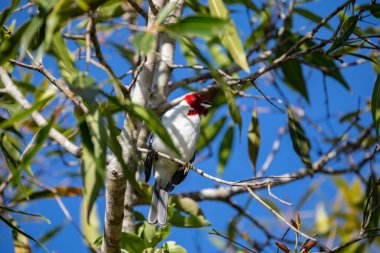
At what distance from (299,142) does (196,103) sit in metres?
0.81

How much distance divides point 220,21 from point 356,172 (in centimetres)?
271

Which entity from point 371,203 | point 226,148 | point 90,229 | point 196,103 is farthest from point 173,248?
point 226,148

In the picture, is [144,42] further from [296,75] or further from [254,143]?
[296,75]

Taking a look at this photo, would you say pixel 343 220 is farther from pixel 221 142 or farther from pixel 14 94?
pixel 14 94

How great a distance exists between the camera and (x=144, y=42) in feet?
4.62

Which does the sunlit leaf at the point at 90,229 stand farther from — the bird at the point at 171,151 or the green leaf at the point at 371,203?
the green leaf at the point at 371,203

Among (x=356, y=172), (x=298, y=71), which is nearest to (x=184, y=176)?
(x=298, y=71)

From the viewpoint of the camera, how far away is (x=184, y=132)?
10.8ft

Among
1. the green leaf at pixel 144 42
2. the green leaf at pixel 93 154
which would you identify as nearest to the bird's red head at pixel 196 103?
the green leaf at pixel 93 154

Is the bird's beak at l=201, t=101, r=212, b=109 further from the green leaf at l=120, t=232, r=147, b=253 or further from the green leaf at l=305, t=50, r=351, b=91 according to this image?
the green leaf at l=120, t=232, r=147, b=253

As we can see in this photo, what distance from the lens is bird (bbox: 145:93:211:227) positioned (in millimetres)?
3172

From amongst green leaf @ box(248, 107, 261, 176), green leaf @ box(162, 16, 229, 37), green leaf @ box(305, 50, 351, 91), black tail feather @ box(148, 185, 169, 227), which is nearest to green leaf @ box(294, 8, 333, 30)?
green leaf @ box(305, 50, 351, 91)

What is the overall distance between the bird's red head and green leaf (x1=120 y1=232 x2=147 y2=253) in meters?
1.35

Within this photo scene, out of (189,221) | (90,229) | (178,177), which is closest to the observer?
(189,221)
